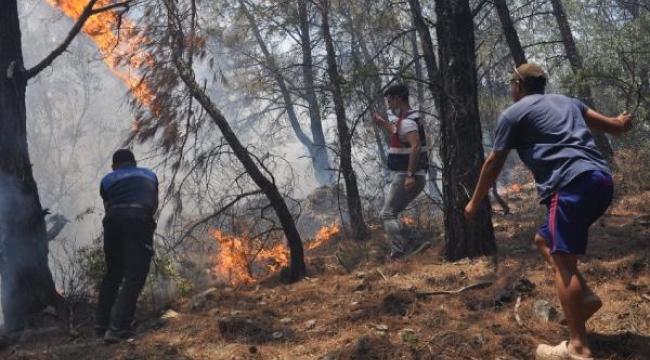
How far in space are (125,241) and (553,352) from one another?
12.9ft

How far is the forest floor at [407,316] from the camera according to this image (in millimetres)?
3623

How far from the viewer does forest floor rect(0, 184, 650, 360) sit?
3.62 meters

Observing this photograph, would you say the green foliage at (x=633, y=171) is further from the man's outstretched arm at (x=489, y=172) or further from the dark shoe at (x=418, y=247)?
the man's outstretched arm at (x=489, y=172)

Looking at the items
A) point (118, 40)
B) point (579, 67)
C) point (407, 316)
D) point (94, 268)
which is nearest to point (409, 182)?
point (407, 316)

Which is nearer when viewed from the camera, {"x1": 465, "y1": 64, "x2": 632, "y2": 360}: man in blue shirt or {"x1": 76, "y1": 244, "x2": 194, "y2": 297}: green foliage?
{"x1": 465, "y1": 64, "x2": 632, "y2": 360}: man in blue shirt

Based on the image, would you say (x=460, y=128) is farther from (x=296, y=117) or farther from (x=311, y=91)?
(x=296, y=117)

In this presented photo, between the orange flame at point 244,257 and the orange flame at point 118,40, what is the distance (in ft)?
7.29

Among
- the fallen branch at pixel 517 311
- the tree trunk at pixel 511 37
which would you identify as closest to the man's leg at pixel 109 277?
the fallen branch at pixel 517 311

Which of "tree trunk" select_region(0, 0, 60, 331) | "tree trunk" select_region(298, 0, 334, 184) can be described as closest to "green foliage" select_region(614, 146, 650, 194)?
"tree trunk" select_region(298, 0, 334, 184)

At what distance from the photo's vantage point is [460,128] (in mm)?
5711

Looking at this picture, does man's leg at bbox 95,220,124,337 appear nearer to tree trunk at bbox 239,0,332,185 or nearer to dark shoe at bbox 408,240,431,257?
dark shoe at bbox 408,240,431,257

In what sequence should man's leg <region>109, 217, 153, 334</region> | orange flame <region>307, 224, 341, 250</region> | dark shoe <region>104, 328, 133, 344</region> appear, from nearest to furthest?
dark shoe <region>104, 328, 133, 344</region> < man's leg <region>109, 217, 153, 334</region> < orange flame <region>307, 224, 341, 250</region>

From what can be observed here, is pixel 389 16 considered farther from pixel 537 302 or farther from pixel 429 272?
pixel 537 302

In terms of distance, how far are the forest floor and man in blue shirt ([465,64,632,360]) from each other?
373 mm
